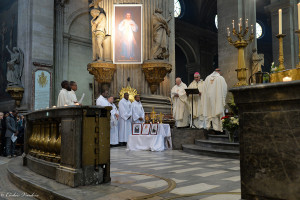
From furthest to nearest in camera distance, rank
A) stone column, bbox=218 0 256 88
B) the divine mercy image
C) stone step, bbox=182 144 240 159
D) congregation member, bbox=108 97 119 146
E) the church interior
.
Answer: stone column, bbox=218 0 256 88, the divine mercy image, congregation member, bbox=108 97 119 146, stone step, bbox=182 144 240 159, the church interior

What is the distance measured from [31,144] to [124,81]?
23.2 feet

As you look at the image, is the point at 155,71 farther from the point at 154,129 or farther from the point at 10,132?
the point at 10,132

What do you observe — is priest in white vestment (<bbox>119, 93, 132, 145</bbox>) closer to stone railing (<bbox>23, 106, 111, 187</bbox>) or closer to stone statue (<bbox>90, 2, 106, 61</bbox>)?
stone statue (<bbox>90, 2, 106, 61</bbox>)

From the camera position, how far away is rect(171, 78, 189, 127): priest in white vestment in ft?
33.0

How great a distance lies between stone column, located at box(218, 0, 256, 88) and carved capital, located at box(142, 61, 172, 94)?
3845 millimetres

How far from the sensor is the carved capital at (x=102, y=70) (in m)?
11.6

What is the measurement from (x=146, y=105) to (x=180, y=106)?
2.09 meters

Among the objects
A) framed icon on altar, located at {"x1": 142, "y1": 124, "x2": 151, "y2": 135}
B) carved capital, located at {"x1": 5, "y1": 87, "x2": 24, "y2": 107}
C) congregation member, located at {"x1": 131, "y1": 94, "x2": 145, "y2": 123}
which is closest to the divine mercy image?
congregation member, located at {"x1": 131, "y1": 94, "x2": 145, "y2": 123}

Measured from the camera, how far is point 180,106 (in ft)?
33.3

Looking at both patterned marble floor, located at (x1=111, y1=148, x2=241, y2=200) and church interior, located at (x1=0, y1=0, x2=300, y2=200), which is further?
patterned marble floor, located at (x1=111, y1=148, x2=241, y2=200)

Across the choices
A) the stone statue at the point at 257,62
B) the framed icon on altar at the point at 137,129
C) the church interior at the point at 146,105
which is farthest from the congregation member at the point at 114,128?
the stone statue at the point at 257,62

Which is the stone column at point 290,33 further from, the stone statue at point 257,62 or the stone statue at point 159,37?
the stone statue at point 159,37

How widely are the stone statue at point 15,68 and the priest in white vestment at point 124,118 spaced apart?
669cm

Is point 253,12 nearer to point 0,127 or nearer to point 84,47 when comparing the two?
point 84,47
